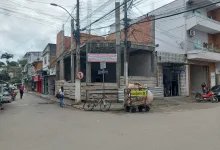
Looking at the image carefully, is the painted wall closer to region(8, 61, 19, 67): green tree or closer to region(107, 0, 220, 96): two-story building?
region(107, 0, 220, 96): two-story building

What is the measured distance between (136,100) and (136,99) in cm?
6

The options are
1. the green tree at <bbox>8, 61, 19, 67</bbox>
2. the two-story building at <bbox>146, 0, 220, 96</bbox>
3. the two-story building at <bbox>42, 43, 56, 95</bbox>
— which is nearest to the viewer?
the two-story building at <bbox>146, 0, 220, 96</bbox>

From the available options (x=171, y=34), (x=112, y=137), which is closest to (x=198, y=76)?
(x=171, y=34)

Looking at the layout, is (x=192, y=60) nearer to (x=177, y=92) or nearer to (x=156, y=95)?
(x=177, y=92)

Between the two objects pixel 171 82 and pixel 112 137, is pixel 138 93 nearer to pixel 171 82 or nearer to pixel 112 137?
pixel 112 137

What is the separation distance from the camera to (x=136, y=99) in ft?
43.9

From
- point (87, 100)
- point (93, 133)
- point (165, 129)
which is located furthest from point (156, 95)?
point (93, 133)

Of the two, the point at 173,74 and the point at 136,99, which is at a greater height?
the point at 173,74

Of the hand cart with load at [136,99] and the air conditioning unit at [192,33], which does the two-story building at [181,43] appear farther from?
the hand cart with load at [136,99]

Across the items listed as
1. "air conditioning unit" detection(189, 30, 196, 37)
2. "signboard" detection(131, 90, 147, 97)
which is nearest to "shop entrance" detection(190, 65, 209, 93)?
"air conditioning unit" detection(189, 30, 196, 37)

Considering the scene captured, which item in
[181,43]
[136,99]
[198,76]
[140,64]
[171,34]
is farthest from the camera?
[198,76]

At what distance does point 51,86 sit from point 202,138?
3013 cm

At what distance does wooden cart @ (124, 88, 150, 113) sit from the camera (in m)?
13.4

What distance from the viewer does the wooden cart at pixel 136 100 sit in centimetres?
1337
